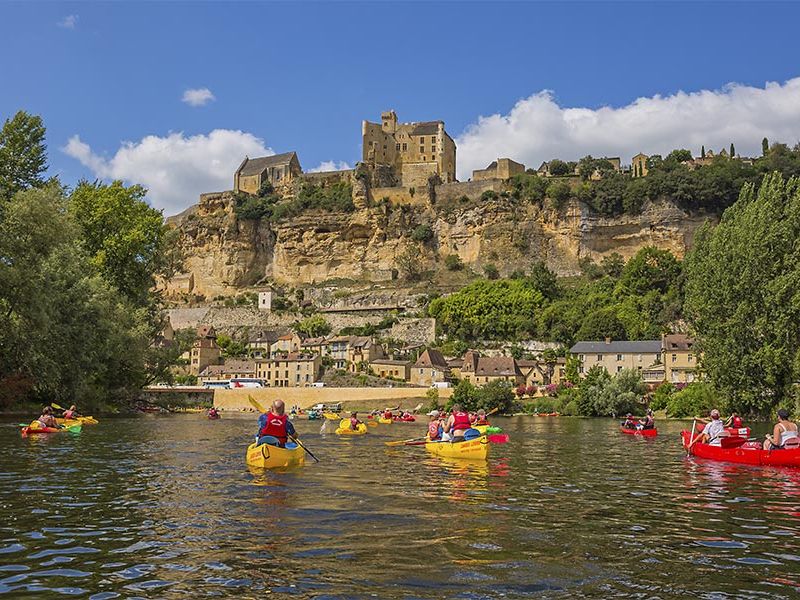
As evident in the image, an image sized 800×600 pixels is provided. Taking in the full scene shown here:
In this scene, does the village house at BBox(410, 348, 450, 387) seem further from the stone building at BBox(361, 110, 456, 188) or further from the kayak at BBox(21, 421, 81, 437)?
the kayak at BBox(21, 421, 81, 437)

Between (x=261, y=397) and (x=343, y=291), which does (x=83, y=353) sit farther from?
(x=343, y=291)

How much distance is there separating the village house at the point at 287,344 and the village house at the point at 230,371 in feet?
14.1

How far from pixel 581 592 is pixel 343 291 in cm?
10085

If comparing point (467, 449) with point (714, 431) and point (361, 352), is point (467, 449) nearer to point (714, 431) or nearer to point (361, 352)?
point (714, 431)

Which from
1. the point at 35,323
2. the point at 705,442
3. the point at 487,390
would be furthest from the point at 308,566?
the point at 487,390

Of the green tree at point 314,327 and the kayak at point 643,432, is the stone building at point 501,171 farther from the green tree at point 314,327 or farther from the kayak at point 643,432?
the kayak at point 643,432

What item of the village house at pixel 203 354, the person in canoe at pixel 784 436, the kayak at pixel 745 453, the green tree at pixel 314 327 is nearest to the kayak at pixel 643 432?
the kayak at pixel 745 453

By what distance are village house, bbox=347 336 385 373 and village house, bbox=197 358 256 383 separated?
11.0 metres

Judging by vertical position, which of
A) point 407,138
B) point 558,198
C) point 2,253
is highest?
point 407,138

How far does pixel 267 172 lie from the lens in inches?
5049

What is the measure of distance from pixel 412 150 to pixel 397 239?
17.4m

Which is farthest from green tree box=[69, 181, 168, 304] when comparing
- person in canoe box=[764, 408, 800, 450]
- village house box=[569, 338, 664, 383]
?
village house box=[569, 338, 664, 383]

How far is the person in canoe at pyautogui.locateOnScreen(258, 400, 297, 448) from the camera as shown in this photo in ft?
54.8

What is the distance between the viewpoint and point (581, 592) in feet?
23.1
